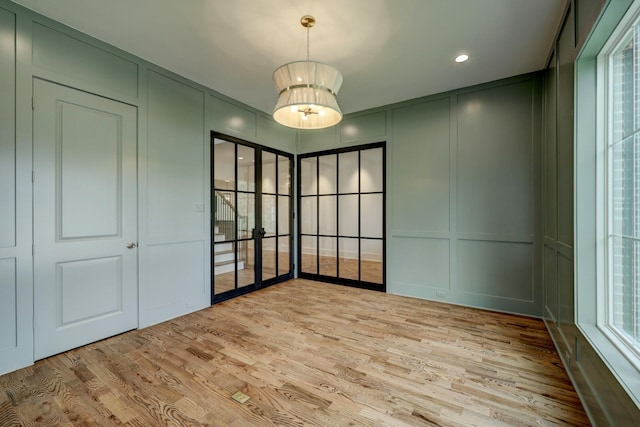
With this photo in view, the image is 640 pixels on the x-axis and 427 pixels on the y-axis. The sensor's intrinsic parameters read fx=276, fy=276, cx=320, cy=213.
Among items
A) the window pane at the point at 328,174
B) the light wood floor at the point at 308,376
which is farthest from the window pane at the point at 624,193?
the window pane at the point at 328,174

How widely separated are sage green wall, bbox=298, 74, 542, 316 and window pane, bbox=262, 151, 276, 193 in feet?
5.40

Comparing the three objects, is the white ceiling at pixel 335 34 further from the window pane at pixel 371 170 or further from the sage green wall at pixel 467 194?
the window pane at pixel 371 170

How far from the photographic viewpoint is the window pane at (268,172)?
→ 4691mm

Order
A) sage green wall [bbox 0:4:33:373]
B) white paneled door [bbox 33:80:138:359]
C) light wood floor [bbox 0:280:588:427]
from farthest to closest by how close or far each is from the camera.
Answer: white paneled door [bbox 33:80:138:359]
sage green wall [bbox 0:4:33:373]
light wood floor [bbox 0:280:588:427]

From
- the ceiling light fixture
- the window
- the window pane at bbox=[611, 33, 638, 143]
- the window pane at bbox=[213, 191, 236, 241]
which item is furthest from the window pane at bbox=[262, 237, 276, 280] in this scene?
the window pane at bbox=[611, 33, 638, 143]

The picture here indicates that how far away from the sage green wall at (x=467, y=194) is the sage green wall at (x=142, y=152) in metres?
2.41

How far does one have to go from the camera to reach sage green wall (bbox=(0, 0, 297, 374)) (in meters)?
2.24

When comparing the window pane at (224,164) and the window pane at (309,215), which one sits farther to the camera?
the window pane at (309,215)

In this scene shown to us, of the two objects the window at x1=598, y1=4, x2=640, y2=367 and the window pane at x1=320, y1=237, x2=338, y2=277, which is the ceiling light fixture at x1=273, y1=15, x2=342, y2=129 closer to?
the window at x1=598, y1=4, x2=640, y2=367

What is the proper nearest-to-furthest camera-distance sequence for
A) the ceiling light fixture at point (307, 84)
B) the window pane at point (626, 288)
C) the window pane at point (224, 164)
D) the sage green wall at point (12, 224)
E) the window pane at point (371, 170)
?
the window pane at point (626, 288) < the ceiling light fixture at point (307, 84) < the sage green wall at point (12, 224) < the window pane at point (224, 164) < the window pane at point (371, 170)

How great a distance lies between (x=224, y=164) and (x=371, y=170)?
2.32 metres

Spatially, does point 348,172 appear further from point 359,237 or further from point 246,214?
point 246,214

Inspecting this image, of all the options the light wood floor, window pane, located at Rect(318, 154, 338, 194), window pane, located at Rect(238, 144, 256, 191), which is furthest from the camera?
window pane, located at Rect(318, 154, 338, 194)

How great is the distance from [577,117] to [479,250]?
83.2 inches
